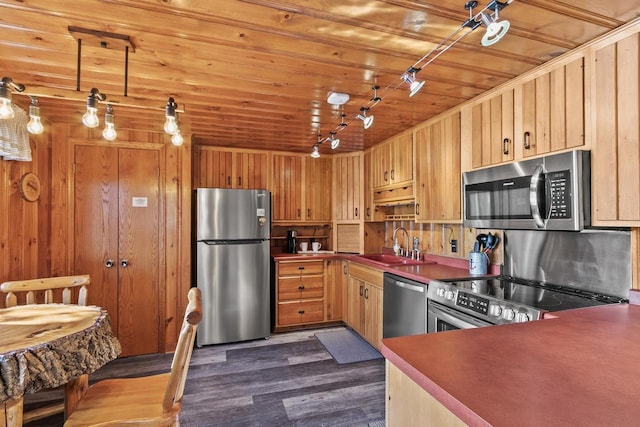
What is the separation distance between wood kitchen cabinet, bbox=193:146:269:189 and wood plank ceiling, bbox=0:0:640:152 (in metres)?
1.28

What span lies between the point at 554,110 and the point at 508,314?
1.24 meters

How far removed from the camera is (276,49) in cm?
175

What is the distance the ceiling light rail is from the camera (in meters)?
1.17

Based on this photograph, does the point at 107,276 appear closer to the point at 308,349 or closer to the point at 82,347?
the point at 82,347

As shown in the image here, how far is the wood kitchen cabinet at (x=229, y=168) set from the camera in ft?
12.9

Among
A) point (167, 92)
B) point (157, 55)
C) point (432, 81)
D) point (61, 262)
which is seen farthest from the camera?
point (61, 262)

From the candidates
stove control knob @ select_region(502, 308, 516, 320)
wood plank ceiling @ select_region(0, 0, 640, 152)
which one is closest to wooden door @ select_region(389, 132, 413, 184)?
wood plank ceiling @ select_region(0, 0, 640, 152)

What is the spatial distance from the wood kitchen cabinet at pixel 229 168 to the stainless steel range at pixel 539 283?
2.71 metres

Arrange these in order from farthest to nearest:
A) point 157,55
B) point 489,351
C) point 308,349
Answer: point 308,349 < point 157,55 < point 489,351


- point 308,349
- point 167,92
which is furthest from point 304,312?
point 167,92

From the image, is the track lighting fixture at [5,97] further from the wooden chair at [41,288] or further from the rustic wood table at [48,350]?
the wooden chair at [41,288]

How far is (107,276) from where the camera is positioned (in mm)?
3152

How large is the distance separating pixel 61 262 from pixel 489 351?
368cm

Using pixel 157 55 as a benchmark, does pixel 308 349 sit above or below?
below
